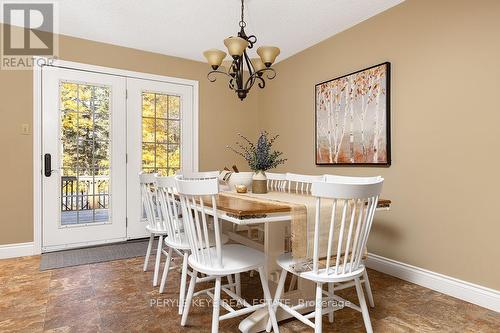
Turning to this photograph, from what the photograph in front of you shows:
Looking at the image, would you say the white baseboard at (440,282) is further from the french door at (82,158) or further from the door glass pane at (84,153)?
the door glass pane at (84,153)

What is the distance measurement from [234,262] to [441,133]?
196 cm

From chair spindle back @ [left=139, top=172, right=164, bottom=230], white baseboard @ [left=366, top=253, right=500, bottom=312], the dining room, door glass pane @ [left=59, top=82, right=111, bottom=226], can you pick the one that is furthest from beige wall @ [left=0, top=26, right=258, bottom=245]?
white baseboard @ [left=366, top=253, right=500, bottom=312]

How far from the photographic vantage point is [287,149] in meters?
4.34

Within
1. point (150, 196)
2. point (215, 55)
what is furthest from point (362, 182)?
point (150, 196)

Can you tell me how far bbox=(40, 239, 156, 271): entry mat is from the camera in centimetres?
314

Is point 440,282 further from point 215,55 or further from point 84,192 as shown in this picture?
point 84,192

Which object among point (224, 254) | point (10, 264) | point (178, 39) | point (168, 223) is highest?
point (178, 39)

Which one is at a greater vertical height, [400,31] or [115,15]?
[115,15]

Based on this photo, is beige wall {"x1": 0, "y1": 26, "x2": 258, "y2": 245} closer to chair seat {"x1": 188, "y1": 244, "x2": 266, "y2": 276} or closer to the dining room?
the dining room

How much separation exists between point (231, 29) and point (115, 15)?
1.17 meters

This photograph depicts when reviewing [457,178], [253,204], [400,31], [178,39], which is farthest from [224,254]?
[178,39]

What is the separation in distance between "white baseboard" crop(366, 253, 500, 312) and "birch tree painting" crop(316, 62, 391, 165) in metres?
0.95

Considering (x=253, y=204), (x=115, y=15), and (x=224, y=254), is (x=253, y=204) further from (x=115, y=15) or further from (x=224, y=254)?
(x=115, y=15)

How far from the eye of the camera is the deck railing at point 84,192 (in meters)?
3.66
